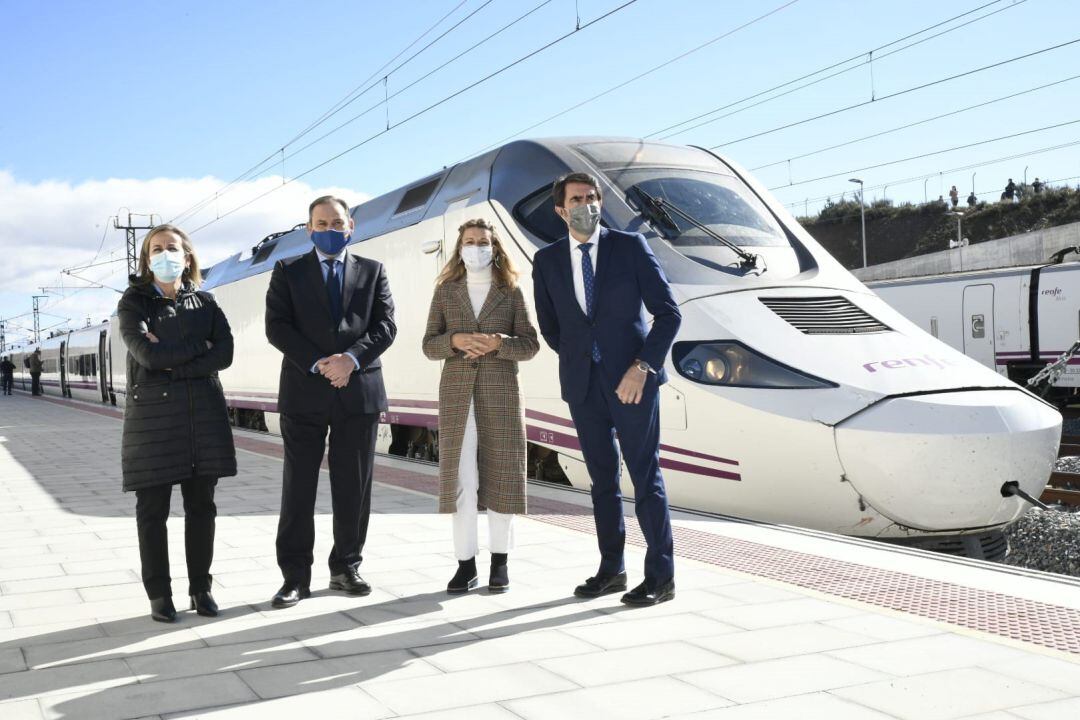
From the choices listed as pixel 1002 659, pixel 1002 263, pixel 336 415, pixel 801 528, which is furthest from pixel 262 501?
pixel 1002 263

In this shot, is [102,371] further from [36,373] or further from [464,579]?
[464,579]

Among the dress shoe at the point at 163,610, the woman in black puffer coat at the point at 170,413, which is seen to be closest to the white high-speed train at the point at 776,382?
the woman in black puffer coat at the point at 170,413

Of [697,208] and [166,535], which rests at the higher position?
[697,208]

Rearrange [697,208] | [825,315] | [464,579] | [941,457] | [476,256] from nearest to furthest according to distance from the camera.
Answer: [464,579] < [476,256] < [941,457] < [825,315] < [697,208]

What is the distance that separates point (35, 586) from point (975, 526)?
14.7 feet

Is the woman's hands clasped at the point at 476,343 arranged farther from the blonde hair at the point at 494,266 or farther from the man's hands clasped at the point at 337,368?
the man's hands clasped at the point at 337,368

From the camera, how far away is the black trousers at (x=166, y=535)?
403 cm

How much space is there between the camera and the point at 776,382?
5.63m

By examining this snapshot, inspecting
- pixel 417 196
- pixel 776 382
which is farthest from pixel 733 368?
pixel 417 196

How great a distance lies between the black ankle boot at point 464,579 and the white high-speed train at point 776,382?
1.91m

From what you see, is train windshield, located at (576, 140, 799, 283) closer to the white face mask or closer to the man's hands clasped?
the white face mask

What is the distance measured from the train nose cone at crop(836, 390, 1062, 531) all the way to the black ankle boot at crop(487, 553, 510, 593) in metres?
1.93

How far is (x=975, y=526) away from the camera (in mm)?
5305

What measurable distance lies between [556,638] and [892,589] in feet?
4.84
